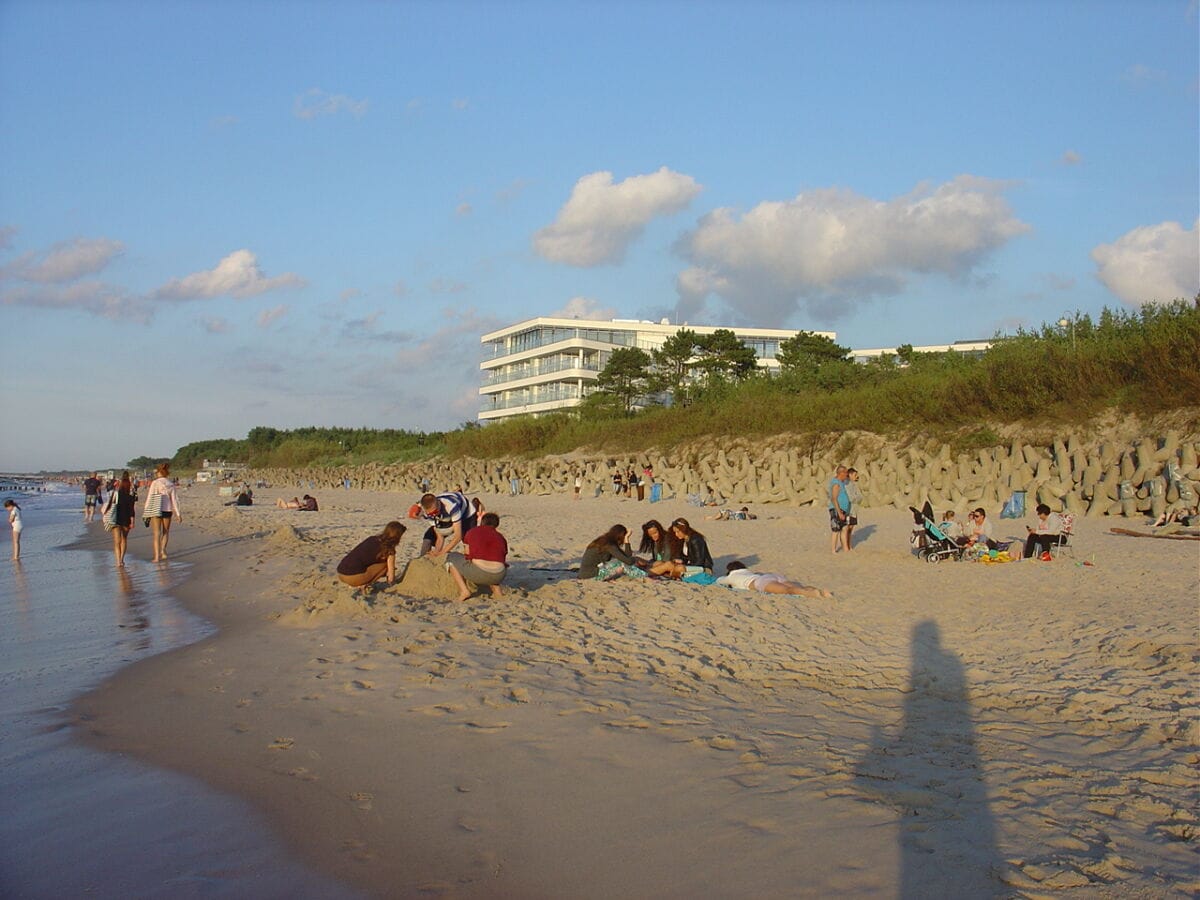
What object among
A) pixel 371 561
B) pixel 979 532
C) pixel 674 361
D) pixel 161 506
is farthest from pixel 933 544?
pixel 674 361

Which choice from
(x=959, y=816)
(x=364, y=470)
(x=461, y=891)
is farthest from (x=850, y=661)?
(x=364, y=470)

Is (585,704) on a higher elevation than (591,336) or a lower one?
lower

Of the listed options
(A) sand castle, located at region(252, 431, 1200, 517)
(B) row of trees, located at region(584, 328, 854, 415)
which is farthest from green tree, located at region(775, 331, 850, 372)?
(A) sand castle, located at region(252, 431, 1200, 517)

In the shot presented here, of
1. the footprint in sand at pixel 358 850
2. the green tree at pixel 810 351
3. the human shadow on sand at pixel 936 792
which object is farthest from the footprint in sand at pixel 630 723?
the green tree at pixel 810 351

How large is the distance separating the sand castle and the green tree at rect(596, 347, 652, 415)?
9.69 m

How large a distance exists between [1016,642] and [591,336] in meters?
55.4

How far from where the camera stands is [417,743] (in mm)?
5094

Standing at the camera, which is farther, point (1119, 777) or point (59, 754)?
point (59, 754)

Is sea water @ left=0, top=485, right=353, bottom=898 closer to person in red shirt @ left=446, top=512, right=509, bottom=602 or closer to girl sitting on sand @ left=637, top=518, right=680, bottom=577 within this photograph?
person in red shirt @ left=446, top=512, right=509, bottom=602

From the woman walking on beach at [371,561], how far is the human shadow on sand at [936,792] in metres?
5.88

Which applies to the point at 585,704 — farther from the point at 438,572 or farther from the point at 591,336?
the point at 591,336

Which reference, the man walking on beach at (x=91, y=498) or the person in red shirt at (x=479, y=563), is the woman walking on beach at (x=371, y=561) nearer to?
the person in red shirt at (x=479, y=563)

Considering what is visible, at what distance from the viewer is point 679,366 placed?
160ft

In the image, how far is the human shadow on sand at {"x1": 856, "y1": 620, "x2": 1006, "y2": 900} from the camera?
3385 millimetres
